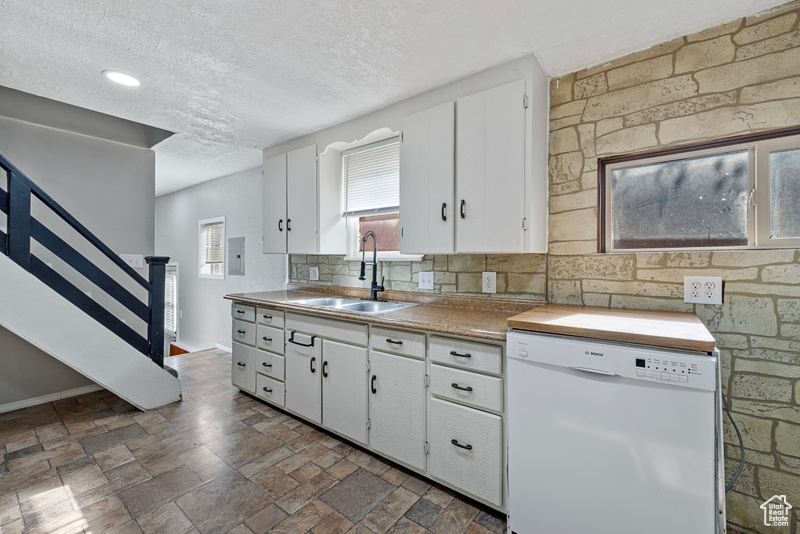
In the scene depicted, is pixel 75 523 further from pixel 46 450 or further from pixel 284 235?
pixel 284 235

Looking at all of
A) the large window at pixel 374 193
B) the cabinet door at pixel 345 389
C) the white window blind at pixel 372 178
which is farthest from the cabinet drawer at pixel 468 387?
the white window blind at pixel 372 178

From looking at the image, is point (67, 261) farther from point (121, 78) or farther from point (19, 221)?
point (121, 78)

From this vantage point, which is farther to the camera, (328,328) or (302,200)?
(302,200)

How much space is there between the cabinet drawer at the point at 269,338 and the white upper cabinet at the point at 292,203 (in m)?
0.73

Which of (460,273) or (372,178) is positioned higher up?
(372,178)

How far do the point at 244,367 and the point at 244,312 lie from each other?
49 cm

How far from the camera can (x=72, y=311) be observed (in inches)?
96.7

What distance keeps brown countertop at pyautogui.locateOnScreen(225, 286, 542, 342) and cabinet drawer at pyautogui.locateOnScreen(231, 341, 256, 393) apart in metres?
0.48

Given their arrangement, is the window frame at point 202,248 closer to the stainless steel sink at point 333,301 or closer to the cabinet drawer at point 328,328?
the stainless steel sink at point 333,301

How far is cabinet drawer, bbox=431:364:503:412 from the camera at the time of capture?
5.32ft

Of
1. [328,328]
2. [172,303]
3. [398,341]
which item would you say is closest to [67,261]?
[328,328]

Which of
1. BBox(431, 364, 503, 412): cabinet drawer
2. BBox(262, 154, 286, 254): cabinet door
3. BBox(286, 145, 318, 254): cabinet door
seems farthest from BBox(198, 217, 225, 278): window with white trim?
BBox(431, 364, 503, 412): cabinet drawer

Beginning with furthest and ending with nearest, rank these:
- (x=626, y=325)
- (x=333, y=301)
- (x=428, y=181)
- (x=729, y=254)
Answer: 1. (x=333, y=301)
2. (x=428, y=181)
3. (x=729, y=254)
4. (x=626, y=325)

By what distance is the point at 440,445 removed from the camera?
5.94ft
